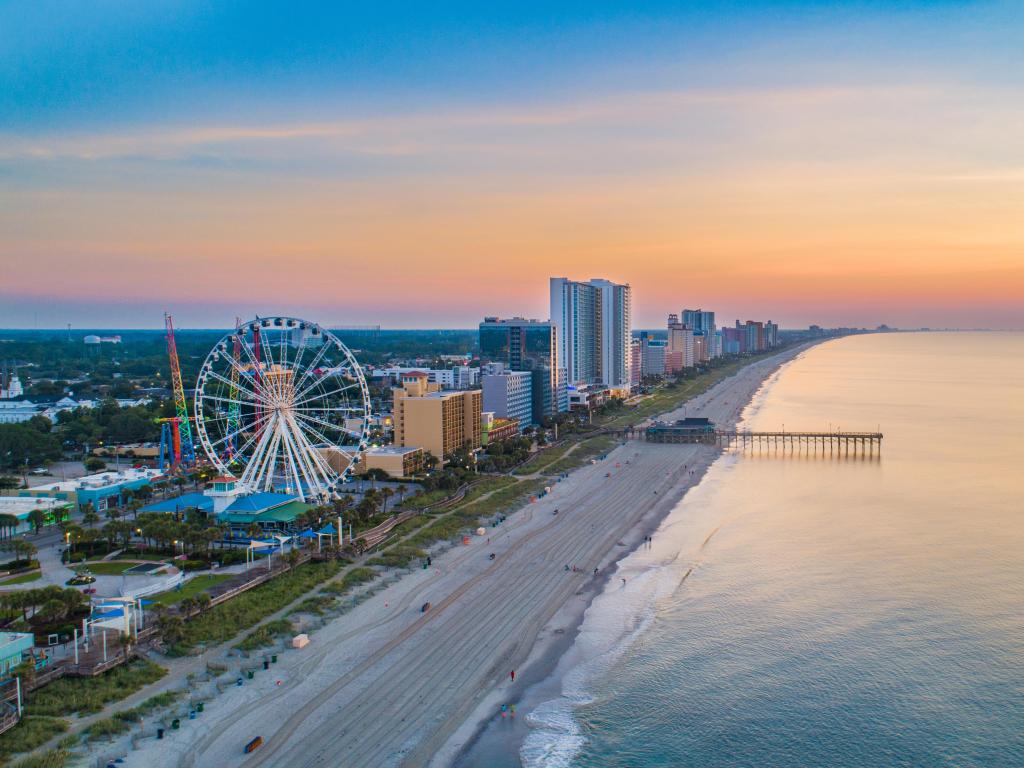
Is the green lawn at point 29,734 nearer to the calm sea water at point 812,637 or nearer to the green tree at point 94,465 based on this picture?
the calm sea water at point 812,637

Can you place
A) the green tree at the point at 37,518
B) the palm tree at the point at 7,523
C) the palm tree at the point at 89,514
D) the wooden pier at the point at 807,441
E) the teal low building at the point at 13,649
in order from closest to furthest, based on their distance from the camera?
the teal low building at the point at 13,649 → the palm tree at the point at 7,523 → the green tree at the point at 37,518 → the palm tree at the point at 89,514 → the wooden pier at the point at 807,441

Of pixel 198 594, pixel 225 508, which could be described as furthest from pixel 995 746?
pixel 225 508

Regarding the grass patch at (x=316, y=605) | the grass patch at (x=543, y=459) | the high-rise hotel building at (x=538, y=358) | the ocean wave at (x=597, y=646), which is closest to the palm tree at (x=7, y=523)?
the grass patch at (x=316, y=605)

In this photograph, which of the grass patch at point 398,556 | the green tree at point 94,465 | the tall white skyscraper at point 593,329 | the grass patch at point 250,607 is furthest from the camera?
the tall white skyscraper at point 593,329

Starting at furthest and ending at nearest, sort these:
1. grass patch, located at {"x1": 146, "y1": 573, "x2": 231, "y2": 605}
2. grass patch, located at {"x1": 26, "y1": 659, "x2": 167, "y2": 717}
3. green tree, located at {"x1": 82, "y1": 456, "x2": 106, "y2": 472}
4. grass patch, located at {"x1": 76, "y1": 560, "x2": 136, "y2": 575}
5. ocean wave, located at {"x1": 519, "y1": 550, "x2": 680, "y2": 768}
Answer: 1. green tree, located at {"x1": 82, "y1": 456, "x2": 106, "y2": 472}
2. grass patch, located at {"x1": 76, "y1": 560, "x2": 136, "y2": 575}
3. grass patch, located at {"x1": 146, "y1": 573, "x2": 231, "y2": 605}
4. grass patch, located at {"x1": 26, "y1": 659, "x2": 167, "y2": 717}
5. ocean wave, located at {"x1": 519, "y1": 550, "x2": 680, "y2": 768}

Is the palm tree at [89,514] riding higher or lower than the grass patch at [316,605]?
higher

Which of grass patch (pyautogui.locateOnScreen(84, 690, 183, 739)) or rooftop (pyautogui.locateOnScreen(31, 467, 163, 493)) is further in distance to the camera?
rooftop (pyautogui.locateOnScreen(31, 467, 163, 493))

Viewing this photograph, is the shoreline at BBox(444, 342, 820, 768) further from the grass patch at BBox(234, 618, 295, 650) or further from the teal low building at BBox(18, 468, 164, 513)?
the teal low building at BBox(18, 468, 164, 513)

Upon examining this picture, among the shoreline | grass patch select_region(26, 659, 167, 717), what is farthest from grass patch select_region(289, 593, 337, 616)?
the shoreline
